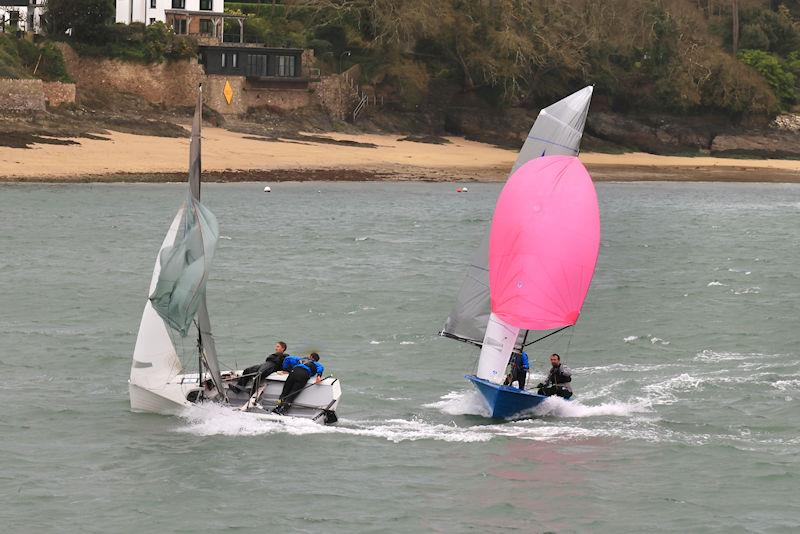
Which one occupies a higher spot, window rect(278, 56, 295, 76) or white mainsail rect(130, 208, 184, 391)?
window rect(278, 56, 295, 76)

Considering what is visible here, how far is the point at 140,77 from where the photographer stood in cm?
8856

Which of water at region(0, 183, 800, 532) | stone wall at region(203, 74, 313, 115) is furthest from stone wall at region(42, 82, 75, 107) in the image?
water at region(0, 183, 800, 532)

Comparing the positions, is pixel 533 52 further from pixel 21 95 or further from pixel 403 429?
pixel 403 429

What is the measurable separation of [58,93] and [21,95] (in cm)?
434

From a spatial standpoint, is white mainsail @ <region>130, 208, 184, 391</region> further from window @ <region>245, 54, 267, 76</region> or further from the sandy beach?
window @ <region>245, 54, 267, 76</region>

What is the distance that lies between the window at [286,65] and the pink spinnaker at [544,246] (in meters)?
67.4

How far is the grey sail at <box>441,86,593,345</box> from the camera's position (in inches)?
1143

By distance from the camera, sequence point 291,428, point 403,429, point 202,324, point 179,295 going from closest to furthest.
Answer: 1. point 291,428
2. point 179,295
3. point 403,429
4. point 202,324

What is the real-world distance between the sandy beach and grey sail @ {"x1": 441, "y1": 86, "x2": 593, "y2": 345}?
44610mm

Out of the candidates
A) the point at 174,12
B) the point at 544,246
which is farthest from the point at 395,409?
the point at 174,12

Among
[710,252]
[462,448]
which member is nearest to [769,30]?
[710,252]

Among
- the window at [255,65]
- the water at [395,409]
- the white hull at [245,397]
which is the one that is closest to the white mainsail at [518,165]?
the water at [395,409]

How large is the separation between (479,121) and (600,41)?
1162 centimetres

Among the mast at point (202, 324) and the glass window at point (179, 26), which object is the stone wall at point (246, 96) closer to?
the glass window at point (179, 26)
